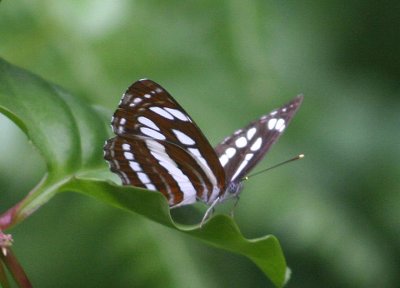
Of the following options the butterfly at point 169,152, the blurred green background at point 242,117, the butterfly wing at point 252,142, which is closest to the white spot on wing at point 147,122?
Result: the butterfly at point 169,152

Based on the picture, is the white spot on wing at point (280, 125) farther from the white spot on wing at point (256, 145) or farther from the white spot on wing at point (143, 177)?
the white spot on wing at point (143, 177)

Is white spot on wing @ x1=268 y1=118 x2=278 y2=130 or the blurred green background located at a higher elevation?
white spot on wing @ x1=268 y1=118 x2=278 y2=130

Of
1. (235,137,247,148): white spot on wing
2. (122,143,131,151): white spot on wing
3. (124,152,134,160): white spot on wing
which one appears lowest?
(235,137,247,148): white spot on wing

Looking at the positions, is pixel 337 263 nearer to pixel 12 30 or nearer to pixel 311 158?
pixel 311 158

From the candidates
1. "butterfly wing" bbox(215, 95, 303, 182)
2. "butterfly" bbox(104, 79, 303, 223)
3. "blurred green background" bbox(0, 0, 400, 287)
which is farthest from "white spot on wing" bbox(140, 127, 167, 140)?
"blurred green background" bbox(0, 0, 400, 287)

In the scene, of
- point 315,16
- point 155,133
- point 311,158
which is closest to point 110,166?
point 155,133

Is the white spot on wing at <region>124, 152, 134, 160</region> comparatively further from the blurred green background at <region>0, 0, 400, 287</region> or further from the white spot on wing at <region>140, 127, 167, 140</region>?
the blurred green background at <region>0, 0, 400, 287</region>

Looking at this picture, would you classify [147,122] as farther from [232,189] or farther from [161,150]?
[232,189]
